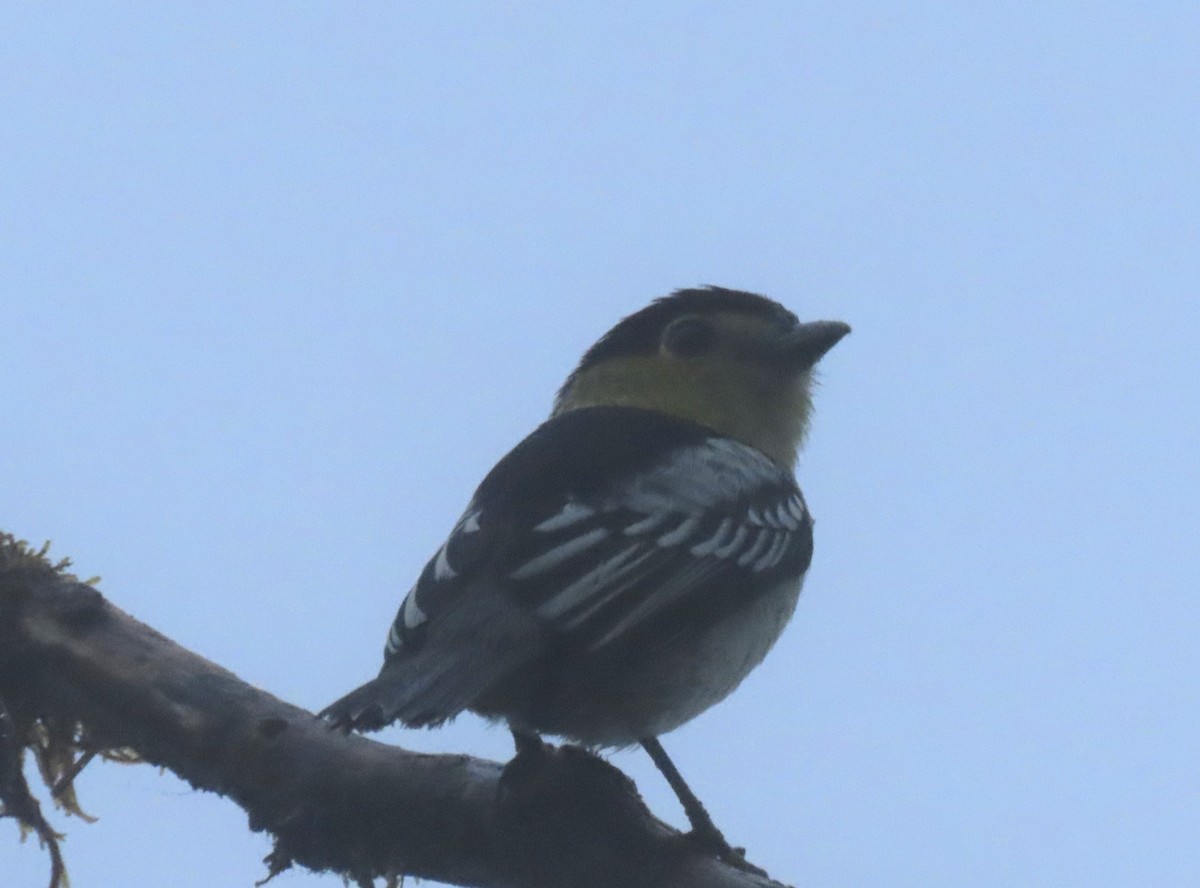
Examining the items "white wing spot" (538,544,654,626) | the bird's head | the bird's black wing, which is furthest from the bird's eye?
"white wing spot" (538,544,654,626)

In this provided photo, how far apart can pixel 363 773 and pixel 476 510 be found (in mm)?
1507

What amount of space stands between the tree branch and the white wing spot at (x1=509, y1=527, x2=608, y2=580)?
1.95 feet

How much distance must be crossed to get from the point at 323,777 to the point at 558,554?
3.32ft

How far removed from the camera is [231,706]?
351cm

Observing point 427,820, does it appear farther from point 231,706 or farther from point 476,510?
point 476,510

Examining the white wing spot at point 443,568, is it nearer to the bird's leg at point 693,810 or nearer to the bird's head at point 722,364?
the bird's leg at point 693,810

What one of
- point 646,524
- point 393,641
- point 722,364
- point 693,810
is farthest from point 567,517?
point 722,364

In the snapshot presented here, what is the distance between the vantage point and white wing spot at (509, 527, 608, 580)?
161 inches

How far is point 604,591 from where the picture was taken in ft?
13.1

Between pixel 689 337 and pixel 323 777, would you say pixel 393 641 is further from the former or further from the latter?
pixel 689 337

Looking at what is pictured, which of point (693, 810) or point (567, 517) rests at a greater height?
point (567, 517)

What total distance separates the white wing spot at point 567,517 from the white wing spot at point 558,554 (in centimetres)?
8

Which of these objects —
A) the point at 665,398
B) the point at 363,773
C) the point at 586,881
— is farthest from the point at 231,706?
the point at 665,398

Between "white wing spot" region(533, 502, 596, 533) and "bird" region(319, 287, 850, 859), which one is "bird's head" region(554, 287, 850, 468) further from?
"white wing spot" region(533, 502, 596, 533)
